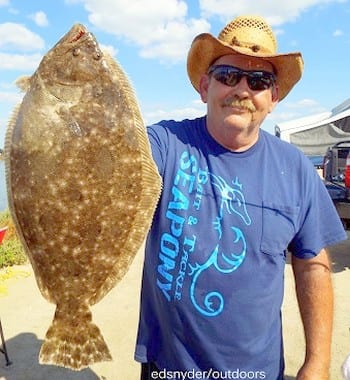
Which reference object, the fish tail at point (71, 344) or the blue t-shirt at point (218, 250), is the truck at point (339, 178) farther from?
the fish tail at point (71, 344)

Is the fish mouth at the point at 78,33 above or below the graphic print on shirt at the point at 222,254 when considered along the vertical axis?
above

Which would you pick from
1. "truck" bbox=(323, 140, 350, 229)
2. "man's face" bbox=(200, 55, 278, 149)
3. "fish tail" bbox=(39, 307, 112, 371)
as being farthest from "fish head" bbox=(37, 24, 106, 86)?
"truck" bbox=(323, 140, 350, 229)

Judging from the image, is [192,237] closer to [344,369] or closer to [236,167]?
[236,167]

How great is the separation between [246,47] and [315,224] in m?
1.02

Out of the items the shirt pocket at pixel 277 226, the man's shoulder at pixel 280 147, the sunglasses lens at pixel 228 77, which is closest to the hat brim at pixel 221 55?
the sunglasses lens at pixel 228 77

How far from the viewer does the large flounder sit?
5.76ft

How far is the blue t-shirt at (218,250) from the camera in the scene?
2164 mm

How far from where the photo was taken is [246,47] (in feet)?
7.48

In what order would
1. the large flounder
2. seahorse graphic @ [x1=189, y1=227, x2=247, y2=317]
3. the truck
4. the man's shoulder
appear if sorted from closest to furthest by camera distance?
the large flounder → seahorse graphic @ [x1=189, y1=227, x2=247, y2=317] → the man's shoulder → the truck

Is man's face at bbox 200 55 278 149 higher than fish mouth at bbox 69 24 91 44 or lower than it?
lower

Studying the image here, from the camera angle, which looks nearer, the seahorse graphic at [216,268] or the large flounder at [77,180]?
the large flounder at [77,180]

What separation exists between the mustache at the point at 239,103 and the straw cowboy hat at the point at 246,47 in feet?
0.80

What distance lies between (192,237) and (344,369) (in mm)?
1191

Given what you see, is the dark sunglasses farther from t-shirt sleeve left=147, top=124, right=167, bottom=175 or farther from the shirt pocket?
the shirt pocket
